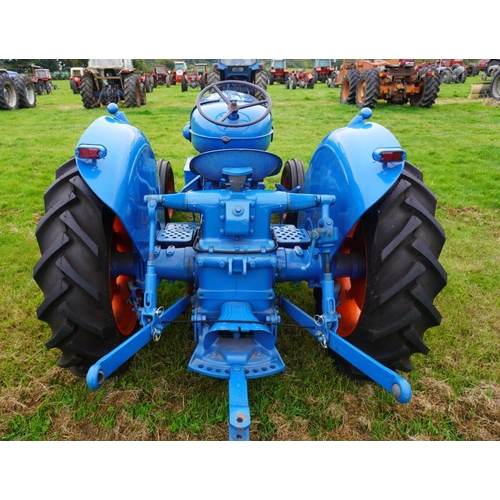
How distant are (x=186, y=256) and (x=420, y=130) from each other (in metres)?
8.34

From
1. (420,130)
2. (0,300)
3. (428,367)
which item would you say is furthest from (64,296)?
(420,130)

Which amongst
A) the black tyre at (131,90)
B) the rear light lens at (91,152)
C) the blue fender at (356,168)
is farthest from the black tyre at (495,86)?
the rear light lens at (91,152)

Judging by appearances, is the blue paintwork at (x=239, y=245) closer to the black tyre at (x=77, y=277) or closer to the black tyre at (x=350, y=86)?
the black tyre at (x=77, y=277)

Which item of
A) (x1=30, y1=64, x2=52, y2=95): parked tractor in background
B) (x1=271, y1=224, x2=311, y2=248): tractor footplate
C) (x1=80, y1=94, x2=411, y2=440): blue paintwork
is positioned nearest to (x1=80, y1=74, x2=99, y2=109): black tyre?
(x1=30, y1=64, x2=52, y2=95): parked tractor in background

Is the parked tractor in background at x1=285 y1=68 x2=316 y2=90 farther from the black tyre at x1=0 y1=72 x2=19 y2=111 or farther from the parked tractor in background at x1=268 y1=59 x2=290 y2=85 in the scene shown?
the black tyre at x1=0 y1=72 x2=19 y2=111

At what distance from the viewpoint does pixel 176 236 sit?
8.67ft

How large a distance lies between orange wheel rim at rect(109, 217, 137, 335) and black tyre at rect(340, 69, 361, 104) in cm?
1235

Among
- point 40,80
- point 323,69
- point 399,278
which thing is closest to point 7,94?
point 40,80

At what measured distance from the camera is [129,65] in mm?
14500

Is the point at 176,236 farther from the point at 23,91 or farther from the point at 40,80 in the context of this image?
the point at 40,80

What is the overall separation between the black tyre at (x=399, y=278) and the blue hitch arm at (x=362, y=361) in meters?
0.21

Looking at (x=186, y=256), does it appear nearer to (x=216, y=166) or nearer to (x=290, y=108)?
(x=216, y=166)

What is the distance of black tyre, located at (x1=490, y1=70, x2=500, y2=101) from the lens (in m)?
13.9

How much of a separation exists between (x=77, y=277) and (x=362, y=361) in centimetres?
132
